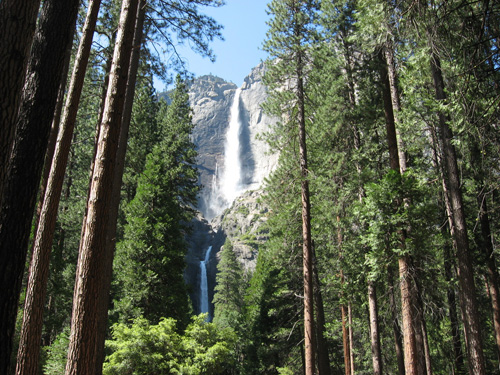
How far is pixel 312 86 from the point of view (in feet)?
Result: 34.3

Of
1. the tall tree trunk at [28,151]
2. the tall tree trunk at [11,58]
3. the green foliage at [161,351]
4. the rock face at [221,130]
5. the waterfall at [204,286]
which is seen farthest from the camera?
the rock face at [221,130]

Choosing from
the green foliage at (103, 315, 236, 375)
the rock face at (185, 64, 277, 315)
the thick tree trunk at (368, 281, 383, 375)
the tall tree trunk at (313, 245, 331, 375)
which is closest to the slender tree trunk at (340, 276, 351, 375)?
the tall tree trunk at (313, 245, 331, 375)

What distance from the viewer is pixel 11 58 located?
2.29 m

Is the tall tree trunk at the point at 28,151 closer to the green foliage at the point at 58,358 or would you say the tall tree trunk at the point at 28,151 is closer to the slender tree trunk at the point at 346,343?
the green foliage at the point at 58,358

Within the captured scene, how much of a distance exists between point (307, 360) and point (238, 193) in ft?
306

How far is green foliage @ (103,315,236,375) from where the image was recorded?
8836 mm

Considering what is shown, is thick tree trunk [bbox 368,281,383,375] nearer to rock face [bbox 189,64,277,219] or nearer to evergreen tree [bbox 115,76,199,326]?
evergreen tree [bbox 115,76,199,326]

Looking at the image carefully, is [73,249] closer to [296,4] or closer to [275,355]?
[275,355]

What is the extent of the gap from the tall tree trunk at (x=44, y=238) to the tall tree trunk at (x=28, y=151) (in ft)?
9.32

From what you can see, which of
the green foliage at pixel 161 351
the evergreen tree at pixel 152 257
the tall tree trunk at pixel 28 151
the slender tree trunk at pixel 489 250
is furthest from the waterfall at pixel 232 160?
the tall tree trunk at pixel 28 151

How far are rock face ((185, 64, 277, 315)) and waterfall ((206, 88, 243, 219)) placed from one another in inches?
15.4

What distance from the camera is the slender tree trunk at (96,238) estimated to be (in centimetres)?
395

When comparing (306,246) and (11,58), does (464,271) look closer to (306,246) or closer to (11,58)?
(306,246)

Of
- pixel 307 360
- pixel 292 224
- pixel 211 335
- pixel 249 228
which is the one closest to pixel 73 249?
pixel 211 335
